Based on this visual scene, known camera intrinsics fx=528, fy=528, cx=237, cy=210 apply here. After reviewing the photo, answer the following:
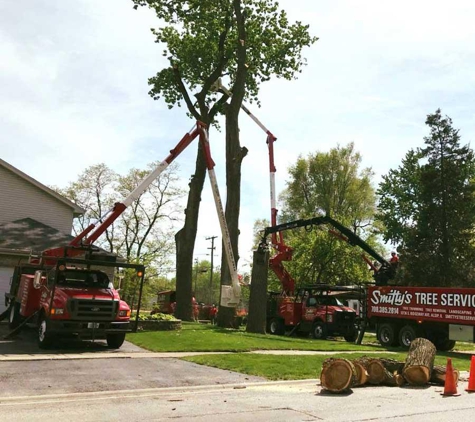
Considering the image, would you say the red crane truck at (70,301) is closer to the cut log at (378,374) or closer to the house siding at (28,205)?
the cut log at (378,374)

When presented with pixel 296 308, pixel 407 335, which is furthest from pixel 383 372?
pixel 296 308

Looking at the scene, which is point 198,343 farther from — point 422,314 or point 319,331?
point 319,331

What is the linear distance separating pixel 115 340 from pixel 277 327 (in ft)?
44.6

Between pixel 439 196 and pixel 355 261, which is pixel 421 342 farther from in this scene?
pixel 355 261

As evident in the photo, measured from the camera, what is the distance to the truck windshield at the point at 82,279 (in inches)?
573

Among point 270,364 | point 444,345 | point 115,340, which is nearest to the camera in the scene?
point 270,364

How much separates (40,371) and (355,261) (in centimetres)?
3669

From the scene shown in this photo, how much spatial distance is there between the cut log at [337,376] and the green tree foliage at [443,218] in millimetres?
29204

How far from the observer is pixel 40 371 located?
33.8ft

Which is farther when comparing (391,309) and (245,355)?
(391,309)

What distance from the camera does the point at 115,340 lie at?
1440 cm

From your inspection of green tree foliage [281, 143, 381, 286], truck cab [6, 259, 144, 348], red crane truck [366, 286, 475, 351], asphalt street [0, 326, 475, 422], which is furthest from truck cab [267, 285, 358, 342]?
green tree foliage [281, 143, 381, 286]

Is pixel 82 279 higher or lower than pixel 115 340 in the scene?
higher

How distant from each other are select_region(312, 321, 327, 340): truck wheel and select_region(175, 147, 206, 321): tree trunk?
6.61m
